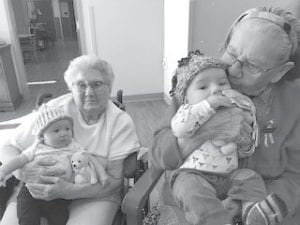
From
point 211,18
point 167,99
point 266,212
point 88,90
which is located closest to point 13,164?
point 88,90

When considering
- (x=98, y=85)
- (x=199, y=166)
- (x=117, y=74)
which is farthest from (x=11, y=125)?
(x=199, y=166)

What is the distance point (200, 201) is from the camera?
990 mm

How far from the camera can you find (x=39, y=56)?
724 centimetres

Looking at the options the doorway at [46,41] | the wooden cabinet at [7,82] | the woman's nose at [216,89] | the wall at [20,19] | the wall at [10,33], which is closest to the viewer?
the woman's nose at [216,89]

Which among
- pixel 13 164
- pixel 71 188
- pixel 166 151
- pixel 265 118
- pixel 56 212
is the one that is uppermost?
pixel 265 118

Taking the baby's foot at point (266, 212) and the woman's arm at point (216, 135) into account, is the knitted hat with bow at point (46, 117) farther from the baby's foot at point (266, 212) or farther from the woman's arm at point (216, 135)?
the baby's foot at point (266, 212)

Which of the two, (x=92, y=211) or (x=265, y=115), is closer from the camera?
(x=265, y=115)

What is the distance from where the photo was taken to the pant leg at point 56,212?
4.30ft

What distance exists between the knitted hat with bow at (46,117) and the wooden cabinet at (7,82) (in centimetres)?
275

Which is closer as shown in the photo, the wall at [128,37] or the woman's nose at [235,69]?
the woman's nose at [235,69]

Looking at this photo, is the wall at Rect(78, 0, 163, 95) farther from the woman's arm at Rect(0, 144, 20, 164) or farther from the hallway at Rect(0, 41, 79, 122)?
the woman's arm at Rect(0, 144, 20, 164)

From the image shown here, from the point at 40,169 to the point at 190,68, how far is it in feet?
2.69

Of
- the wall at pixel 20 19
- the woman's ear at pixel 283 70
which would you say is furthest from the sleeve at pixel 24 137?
the wall at pixel 20 19

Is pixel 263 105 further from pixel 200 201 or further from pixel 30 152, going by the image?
pixel 30 152
